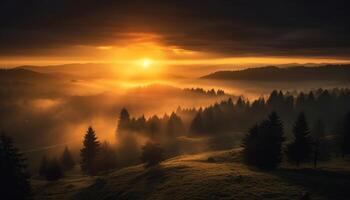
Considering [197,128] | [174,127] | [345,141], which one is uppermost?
[174,127]

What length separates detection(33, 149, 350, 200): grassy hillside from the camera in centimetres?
4494

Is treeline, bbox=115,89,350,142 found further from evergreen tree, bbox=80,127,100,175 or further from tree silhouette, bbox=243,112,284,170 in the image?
tree silhouette, bbox=243,112,284,170

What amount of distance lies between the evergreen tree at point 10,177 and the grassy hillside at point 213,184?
13.0m

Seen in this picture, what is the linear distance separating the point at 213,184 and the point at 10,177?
99.1ft

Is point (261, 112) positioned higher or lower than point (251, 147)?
higher

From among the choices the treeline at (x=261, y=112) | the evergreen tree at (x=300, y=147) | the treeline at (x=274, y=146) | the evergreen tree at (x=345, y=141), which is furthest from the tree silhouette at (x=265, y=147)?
the treeline at (x=261, y=112)

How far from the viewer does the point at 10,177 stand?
47938mm

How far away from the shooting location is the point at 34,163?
171 metres

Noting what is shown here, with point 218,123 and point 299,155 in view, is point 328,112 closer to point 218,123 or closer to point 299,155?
point 218,123

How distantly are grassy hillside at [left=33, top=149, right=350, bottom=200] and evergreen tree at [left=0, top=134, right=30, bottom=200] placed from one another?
13.0 meters

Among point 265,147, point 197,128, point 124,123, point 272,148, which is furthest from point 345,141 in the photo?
point 124,123

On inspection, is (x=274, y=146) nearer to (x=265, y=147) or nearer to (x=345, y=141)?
(x=265, y=147)

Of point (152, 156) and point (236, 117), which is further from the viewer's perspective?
point (236, 117)

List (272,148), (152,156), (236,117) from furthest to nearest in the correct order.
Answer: (236,117) → (152,156) → (272,148)
